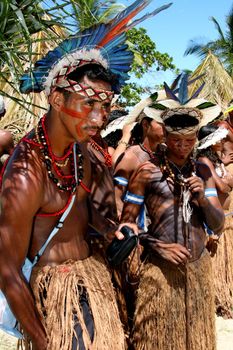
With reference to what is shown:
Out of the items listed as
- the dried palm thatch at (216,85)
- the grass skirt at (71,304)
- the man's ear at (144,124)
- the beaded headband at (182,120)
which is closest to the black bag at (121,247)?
the grass skirt at (71,304)

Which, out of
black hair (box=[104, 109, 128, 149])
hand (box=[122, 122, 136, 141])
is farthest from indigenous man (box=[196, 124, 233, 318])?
hand (box=[122, 122, 136, 141])

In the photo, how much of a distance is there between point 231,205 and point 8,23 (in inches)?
162

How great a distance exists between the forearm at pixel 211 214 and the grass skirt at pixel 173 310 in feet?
0.81

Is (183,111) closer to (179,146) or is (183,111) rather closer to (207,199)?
(179,146)

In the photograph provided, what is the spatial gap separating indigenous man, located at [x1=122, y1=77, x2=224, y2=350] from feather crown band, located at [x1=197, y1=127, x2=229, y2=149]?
211 centimetres

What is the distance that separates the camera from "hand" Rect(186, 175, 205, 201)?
10.6 feet

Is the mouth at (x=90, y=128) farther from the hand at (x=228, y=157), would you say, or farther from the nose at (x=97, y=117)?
the hand at (x=228, y=157)

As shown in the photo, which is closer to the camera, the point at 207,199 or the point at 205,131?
the point at 207,199

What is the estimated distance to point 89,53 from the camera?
273cm

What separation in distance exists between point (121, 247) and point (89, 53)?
102 centimetres

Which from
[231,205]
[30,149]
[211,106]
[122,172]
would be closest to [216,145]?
[231,205]

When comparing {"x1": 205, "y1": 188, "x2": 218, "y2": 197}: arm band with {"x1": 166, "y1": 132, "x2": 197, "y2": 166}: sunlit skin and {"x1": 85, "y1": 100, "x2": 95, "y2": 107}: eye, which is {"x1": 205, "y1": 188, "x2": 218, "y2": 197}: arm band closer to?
{"x1": 166, "y1": 132, "x2": 197, "y2": 166}: sunlit skin

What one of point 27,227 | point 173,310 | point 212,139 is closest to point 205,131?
point 212,139

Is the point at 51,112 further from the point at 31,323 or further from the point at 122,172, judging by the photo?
the point at 122,172
